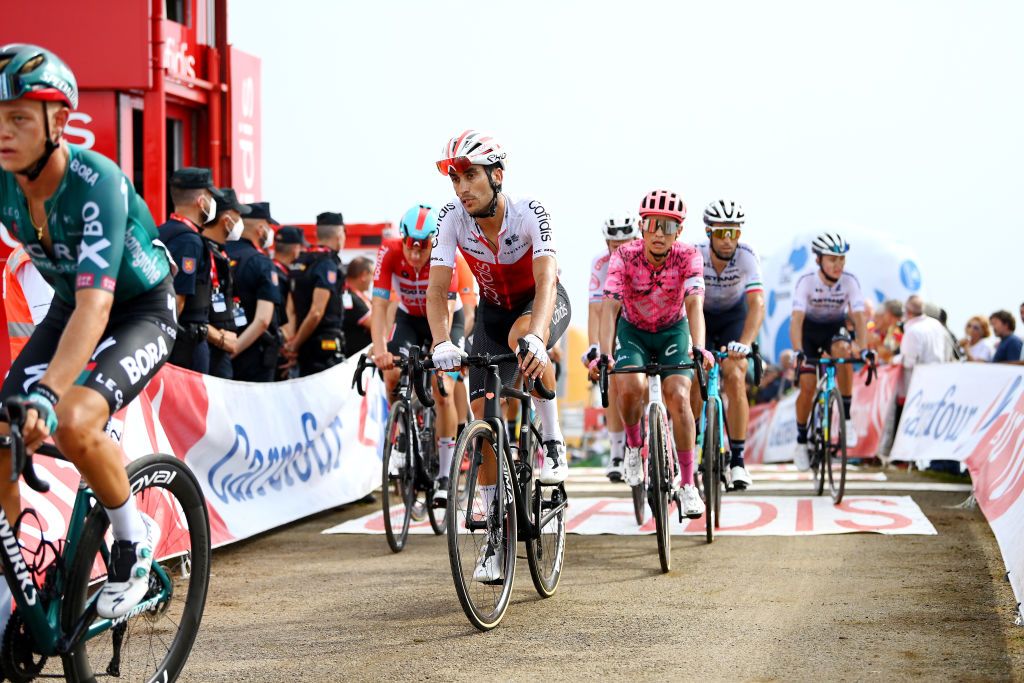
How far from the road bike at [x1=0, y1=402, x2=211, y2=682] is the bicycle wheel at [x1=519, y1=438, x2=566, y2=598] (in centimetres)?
218

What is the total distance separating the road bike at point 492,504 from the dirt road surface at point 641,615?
206mm

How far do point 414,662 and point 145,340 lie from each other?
199 cm

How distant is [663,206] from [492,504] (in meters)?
3.42

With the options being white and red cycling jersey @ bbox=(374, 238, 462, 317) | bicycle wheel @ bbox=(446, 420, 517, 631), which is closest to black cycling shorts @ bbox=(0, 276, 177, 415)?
bicycle wheel @ bbox=(446, 420, 517, 631)

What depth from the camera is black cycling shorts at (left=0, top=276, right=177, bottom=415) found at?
429cm

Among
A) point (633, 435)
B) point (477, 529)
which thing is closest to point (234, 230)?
point (633, 435)

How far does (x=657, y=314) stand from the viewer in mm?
9242

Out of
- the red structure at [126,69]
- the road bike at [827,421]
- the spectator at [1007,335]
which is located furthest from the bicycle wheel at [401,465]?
the spectator at [1007,335]

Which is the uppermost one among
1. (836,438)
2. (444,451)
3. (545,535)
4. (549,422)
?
(549,422)

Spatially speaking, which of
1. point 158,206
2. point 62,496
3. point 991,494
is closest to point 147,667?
point 62,496

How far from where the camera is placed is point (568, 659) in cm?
564

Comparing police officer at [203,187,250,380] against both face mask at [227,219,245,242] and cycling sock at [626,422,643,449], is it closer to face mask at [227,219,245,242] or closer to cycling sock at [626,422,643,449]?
face mask at [227,219,245,242]

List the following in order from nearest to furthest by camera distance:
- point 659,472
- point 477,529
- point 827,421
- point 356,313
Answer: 1. point 477,529
2. point 659,472
3. point 827,421
4. point 356,313

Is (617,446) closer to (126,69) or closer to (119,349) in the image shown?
(119,349)
